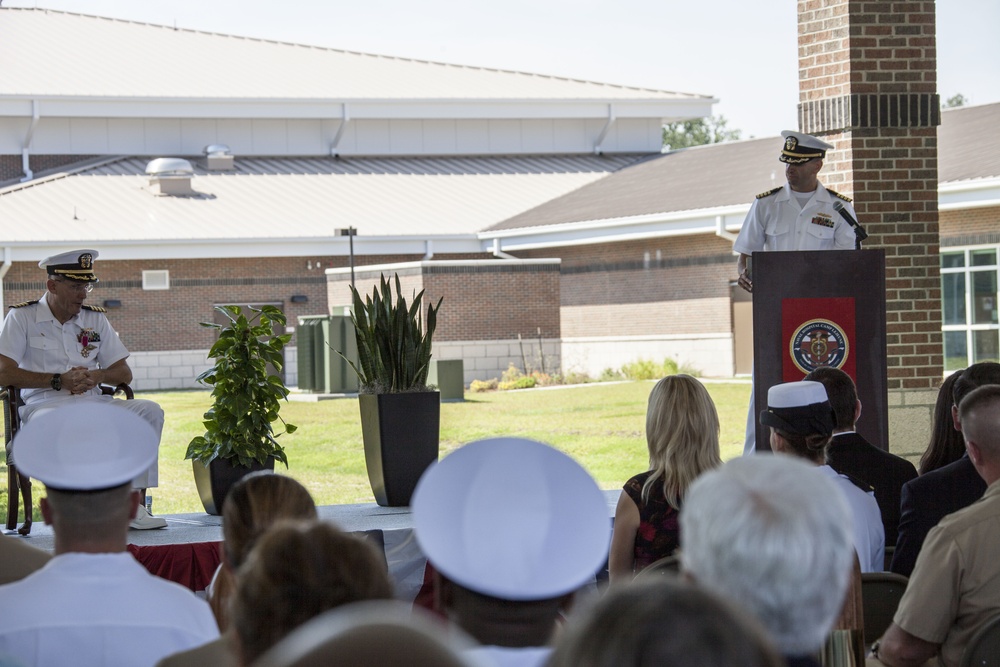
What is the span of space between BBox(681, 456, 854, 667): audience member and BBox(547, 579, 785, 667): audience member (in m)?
0.31

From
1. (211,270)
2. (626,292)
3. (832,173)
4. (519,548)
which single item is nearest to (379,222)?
(211,270)

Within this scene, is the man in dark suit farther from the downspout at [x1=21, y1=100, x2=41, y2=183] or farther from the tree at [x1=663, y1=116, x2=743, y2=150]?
the tree at [x1=663, y1=116, x2=743, y2=150]

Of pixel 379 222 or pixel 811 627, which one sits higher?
pixel 379 222

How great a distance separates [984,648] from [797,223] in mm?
3889

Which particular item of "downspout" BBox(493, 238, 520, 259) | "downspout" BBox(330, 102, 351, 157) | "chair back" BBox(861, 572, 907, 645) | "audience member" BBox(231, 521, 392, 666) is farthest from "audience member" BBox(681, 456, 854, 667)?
"downspout" BBox(330, 102, 351, 157)

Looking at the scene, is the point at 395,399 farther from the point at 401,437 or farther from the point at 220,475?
the point at 220,475

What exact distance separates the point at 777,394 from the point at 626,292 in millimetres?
21715

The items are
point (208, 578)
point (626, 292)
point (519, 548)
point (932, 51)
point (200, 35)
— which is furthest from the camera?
point (200, 35)

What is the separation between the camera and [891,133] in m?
7.70

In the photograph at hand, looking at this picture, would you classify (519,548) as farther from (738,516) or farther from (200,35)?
(200,35)

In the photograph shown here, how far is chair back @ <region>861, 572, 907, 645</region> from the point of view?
3402 mm

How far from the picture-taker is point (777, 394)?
12.2 ft

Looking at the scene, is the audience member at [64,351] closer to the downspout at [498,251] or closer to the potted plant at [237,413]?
the potted plant at [237,413]

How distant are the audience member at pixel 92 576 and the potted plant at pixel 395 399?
168 inches
